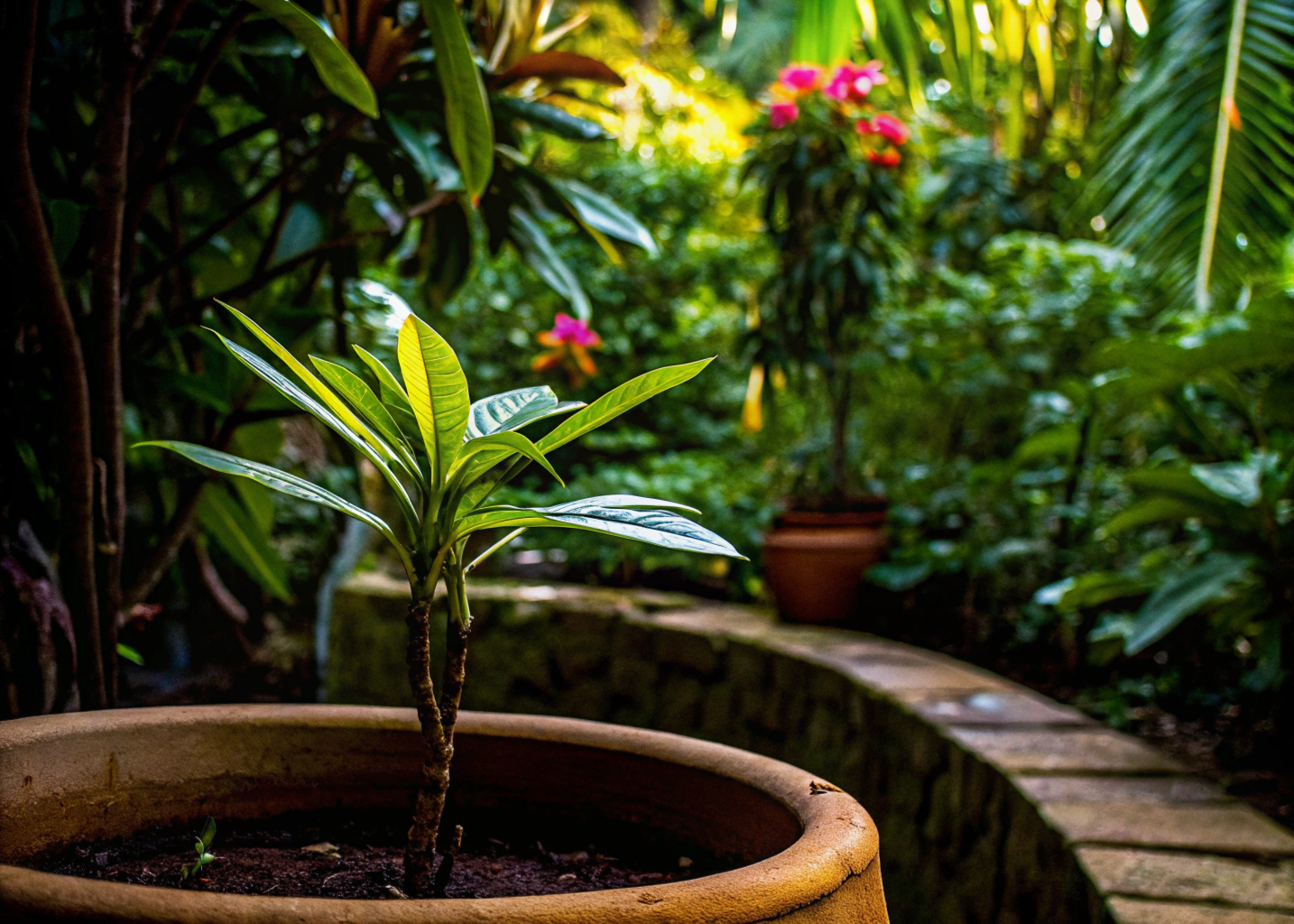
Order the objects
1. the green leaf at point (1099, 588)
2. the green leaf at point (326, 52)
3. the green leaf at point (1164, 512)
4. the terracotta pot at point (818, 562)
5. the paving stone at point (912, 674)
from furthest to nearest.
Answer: the terracotta pot at point (818, 562) → the paving stone at point (912, 674) → the green leaf at point (1099, 588) → the green leaf at point (1164, 512) → the green leaf at point (326, 52)

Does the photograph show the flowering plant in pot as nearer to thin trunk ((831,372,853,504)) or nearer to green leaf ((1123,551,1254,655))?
green leaf ((1123,551,1254,655))

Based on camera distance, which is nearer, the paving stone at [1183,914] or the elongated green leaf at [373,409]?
the elongated green leaf at [373,409]

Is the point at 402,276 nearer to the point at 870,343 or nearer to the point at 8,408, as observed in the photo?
the point at 8,408

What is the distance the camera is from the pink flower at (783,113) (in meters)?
2.91

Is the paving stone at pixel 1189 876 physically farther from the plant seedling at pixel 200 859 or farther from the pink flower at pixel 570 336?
the pink flower at pixel 570 336


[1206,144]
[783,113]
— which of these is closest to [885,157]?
[783,113]

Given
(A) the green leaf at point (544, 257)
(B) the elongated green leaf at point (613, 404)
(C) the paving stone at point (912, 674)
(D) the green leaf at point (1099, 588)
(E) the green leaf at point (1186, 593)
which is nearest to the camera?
(B) the elongated green leaf at point (613, 404)

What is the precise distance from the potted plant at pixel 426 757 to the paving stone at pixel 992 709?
119 cm

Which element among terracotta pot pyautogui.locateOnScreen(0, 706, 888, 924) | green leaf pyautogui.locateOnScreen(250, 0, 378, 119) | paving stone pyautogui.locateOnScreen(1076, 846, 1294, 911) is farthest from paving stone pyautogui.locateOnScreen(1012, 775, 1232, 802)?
green leaf pyautogui.locateOnScreen(250, 0, 378, 119)

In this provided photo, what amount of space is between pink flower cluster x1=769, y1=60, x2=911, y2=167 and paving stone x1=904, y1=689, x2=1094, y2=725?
1735 millimetres

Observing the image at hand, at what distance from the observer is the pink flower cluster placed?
2859 millimetres

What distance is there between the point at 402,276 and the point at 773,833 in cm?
115

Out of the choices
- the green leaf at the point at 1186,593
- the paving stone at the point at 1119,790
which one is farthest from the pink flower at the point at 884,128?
the paving stone at the point at 1119,790

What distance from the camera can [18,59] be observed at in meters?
0.76
